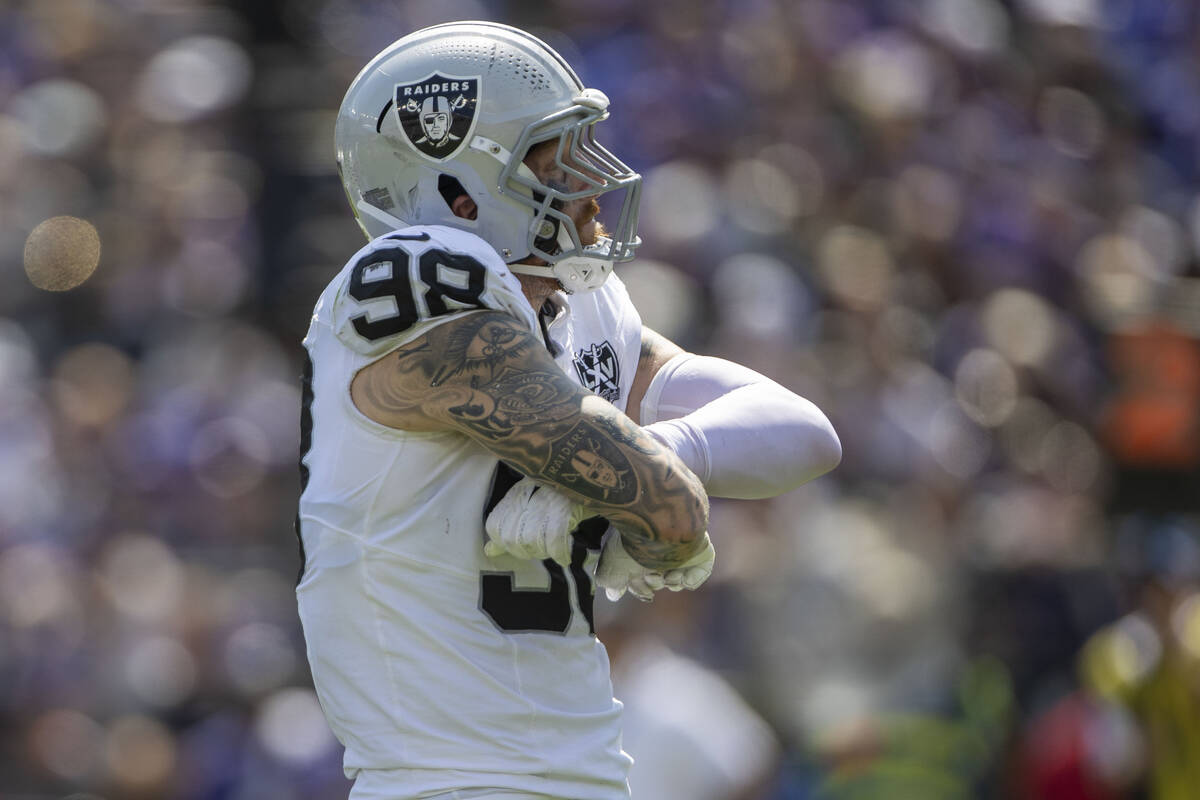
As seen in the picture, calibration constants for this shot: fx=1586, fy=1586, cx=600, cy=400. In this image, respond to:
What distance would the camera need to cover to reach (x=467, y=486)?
2.69 metres

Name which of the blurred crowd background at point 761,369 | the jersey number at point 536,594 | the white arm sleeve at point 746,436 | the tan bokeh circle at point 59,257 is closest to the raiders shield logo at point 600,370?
the white arm sleeve at point 746,436

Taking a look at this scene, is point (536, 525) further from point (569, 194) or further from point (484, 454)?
point (569, 194)

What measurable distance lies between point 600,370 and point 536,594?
0.51 metres

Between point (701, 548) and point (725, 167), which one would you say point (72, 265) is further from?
point (701, 548)

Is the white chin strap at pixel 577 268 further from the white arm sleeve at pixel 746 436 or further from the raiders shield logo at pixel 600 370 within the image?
the white arm sleeve at pixel 746 436

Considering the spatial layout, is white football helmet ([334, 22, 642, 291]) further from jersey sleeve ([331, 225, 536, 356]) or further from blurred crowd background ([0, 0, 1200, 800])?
blurred crowd background ([0, 0, 1200, 800])

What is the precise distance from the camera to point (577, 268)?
2840 mm

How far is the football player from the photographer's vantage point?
2.51 metres

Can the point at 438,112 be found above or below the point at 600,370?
above

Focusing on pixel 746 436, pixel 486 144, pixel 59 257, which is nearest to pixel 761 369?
pixel 59 257

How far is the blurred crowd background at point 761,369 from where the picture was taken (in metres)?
6.51

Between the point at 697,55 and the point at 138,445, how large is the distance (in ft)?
12.8

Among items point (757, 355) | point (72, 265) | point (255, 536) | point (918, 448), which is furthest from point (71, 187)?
point (918, 448)

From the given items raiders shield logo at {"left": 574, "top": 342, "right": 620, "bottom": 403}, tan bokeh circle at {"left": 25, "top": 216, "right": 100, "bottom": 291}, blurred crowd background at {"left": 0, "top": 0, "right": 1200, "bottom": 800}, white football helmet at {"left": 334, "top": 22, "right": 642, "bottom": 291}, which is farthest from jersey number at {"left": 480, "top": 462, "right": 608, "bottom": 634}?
tan bokeh circle at {"left": 25, "top": 216, "right": 100, "bottom": 291}
